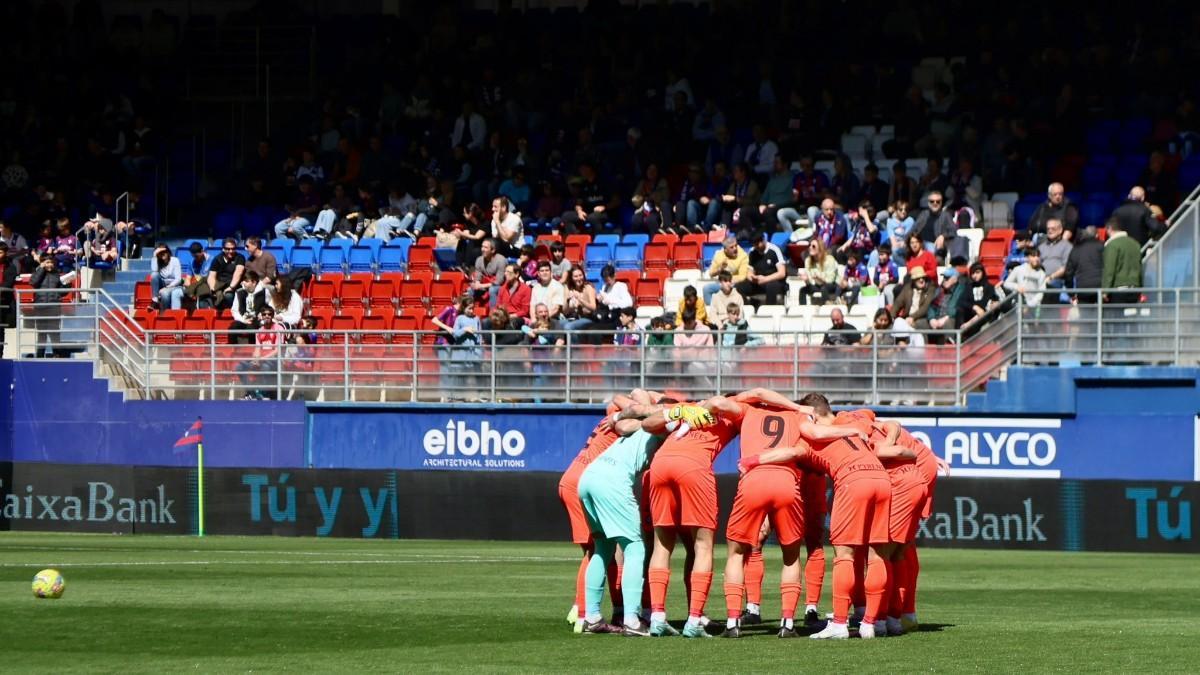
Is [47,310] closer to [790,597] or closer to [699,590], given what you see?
[699,590]

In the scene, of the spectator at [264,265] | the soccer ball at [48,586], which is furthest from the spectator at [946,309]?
the soccer ball at [48,586]

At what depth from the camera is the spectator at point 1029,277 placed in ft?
87.2

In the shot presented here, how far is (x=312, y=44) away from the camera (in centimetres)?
3966

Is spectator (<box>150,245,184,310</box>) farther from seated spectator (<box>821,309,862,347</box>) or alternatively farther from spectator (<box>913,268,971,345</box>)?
spectator (<box>913,268,971,345</box>)

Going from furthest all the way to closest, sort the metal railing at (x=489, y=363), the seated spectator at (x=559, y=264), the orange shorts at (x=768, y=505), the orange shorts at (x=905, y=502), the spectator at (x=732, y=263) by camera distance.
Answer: the seated spectator at (x=559, y=264) → the spectator at (x=732, y=263) → the metal railing at (x=489, y=363) → the orange shorts at (x=905, y=502) → the orange shorts at (x=768, y=505)

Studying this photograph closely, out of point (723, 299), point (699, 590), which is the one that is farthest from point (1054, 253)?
point (699, 590)

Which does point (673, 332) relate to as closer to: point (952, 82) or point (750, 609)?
point (952, 82)

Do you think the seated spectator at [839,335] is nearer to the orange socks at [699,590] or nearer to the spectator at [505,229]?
the spectator at [505,229]

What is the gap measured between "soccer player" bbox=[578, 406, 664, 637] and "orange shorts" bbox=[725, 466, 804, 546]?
664mm

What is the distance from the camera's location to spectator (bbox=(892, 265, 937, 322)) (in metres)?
27.0

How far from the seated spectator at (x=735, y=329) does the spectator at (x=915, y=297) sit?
196 centimetres

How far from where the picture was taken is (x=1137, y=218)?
87.0 ft

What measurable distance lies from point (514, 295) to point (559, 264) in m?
0.98

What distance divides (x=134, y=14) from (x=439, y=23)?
7.58m
